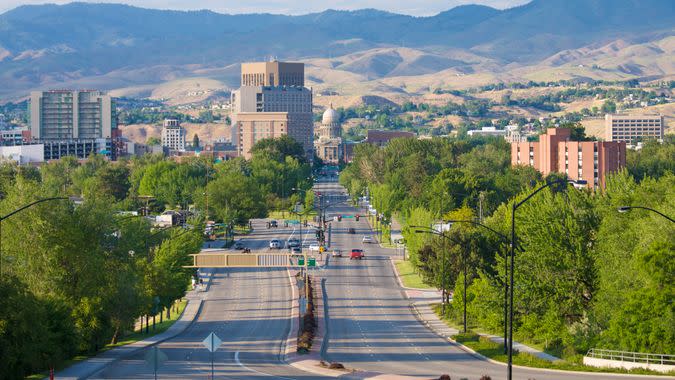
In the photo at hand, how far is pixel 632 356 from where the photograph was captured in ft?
217

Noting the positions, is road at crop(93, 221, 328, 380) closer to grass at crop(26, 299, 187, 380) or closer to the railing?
grass at crop(26, 299, 187, 380)

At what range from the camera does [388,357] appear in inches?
2815

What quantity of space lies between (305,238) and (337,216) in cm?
4021

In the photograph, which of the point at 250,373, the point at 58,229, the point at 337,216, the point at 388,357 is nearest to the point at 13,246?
the point at 58,229

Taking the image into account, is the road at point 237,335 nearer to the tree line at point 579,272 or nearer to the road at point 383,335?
the road at point 383,335

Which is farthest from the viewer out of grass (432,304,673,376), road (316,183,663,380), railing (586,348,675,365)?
road (316,183,663,380)

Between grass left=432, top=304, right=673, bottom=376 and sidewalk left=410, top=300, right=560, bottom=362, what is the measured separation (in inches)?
39.8

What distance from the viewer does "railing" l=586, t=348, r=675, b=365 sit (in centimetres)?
6378

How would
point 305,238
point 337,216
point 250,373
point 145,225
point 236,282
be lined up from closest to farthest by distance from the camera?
1. point 250,373
2. point 145,225
3. point 236,282
4. point 305,238
5. point 337,216

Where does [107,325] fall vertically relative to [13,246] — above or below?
below

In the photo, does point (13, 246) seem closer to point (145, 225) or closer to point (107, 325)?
point (107, 325)

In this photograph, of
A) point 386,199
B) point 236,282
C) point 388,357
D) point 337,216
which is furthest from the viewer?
point 337,216

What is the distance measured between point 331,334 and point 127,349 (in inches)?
570

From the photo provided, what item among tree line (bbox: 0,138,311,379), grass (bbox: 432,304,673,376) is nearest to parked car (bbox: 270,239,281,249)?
tree line (bbox: 0,138,311,379)
